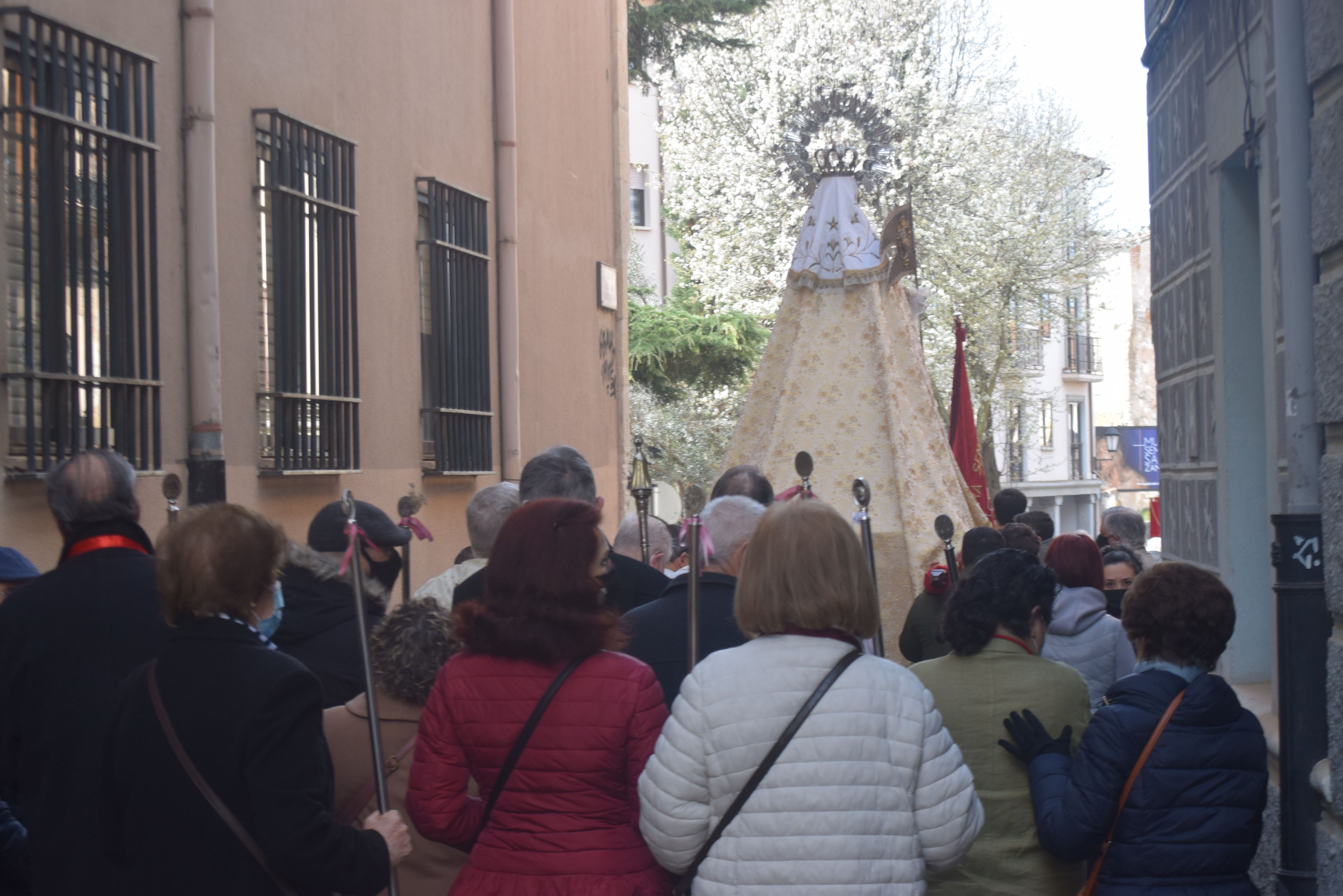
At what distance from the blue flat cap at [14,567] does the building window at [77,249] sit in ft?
3.30

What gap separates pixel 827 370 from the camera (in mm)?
6957

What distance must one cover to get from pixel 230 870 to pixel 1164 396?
5.56 meters

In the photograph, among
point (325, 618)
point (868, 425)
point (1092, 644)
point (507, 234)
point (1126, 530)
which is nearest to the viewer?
point (325, 618)

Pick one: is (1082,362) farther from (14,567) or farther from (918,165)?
(14,567)

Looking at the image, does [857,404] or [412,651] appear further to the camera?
[857,404]

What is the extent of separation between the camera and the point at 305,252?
25.0ft

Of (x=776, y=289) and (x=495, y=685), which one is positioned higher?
(x=776, y=289)

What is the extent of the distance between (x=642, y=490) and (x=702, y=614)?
5.12 feet

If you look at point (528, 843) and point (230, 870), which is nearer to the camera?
point (230, 870)

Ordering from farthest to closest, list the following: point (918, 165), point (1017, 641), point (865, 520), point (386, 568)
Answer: point (918, 165) < point (386, 568) < point (865, 520) < point (1017, 641)

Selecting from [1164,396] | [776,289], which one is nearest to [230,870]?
[1164,396]

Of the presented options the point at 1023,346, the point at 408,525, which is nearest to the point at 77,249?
the point at 408,525

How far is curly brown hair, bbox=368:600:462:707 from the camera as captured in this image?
3244 millimetres

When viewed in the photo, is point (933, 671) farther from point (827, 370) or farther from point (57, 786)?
point (827, 370)
